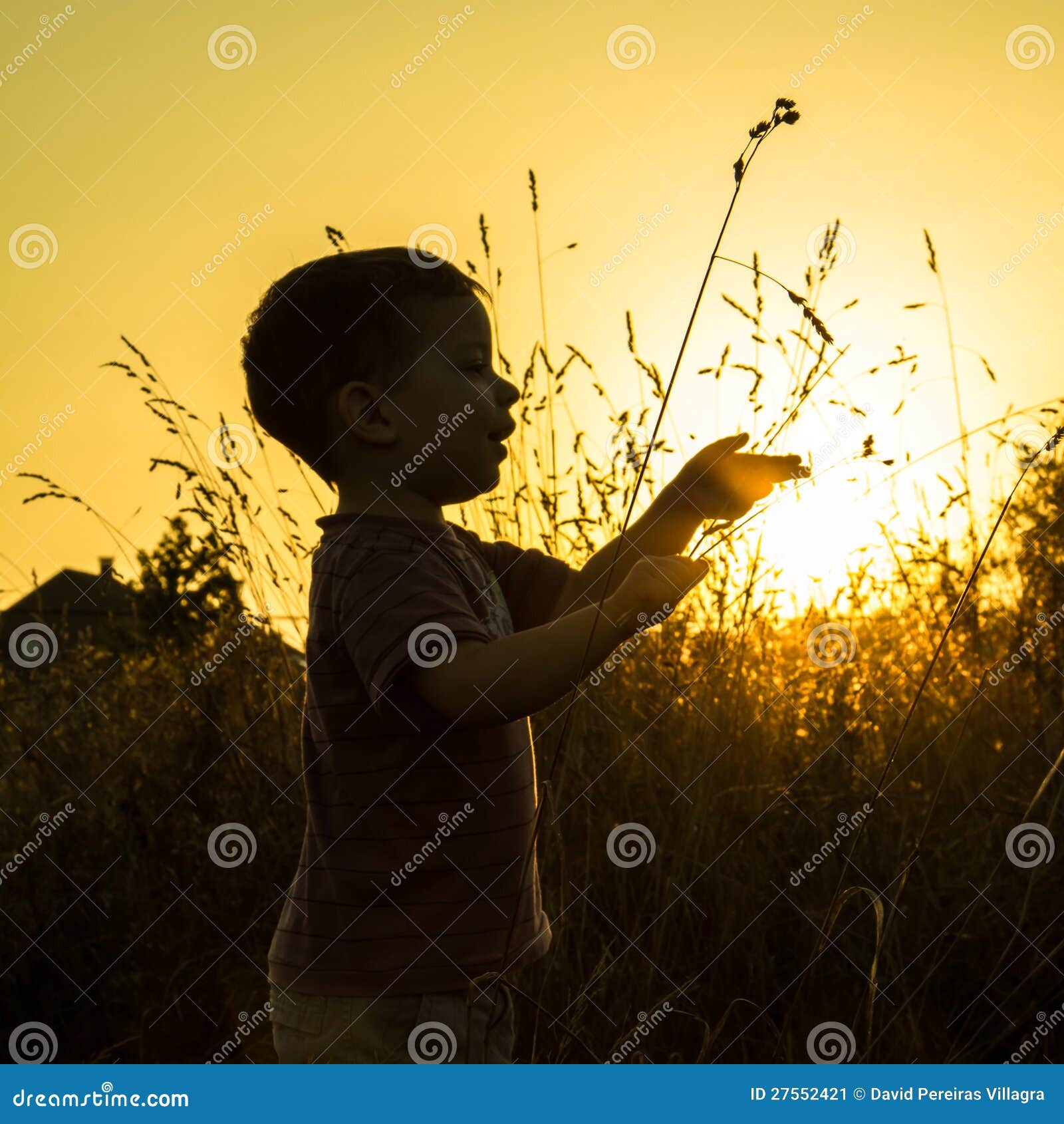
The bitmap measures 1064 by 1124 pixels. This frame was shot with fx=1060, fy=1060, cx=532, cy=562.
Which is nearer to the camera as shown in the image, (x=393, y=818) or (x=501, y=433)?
(x=393, y=818)

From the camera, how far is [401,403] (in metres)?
1.54

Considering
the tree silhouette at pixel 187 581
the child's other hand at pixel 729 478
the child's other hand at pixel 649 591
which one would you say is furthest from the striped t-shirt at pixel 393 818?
the tree silhouette at pixel 187 581

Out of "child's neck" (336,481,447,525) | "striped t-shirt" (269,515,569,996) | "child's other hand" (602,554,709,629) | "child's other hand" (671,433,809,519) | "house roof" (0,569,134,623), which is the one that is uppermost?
"child's other hand" (671,433,809,519)

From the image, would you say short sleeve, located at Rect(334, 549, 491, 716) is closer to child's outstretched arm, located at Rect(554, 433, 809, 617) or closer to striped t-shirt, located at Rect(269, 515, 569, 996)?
striped t-shirt, located at Rect(269, 515, 569, 996)

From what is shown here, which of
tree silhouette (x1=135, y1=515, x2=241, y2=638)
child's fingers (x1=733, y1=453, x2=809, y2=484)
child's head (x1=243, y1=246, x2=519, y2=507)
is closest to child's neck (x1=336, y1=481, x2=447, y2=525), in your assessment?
child's head (x1=243, y1=246, x2=519, y2=507)

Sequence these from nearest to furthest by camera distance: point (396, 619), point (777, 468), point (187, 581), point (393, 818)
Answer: point (396, 619)
point (393, 818)
point (777, 468)
point (187, 581)

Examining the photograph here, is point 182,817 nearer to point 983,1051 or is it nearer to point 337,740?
point 337,740

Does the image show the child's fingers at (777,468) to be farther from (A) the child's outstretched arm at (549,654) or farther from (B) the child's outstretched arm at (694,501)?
(A) the child's outstretched arm at (549,654)

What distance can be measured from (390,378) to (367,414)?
0.06 meters

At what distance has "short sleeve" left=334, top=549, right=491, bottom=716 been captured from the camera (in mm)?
1265

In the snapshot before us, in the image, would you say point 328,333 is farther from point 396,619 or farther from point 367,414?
point 396,619

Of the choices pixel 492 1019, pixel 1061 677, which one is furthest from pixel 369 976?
pixel 1061 677

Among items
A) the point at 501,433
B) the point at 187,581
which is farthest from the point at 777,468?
the point at 187,581

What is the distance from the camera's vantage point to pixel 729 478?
169cm
